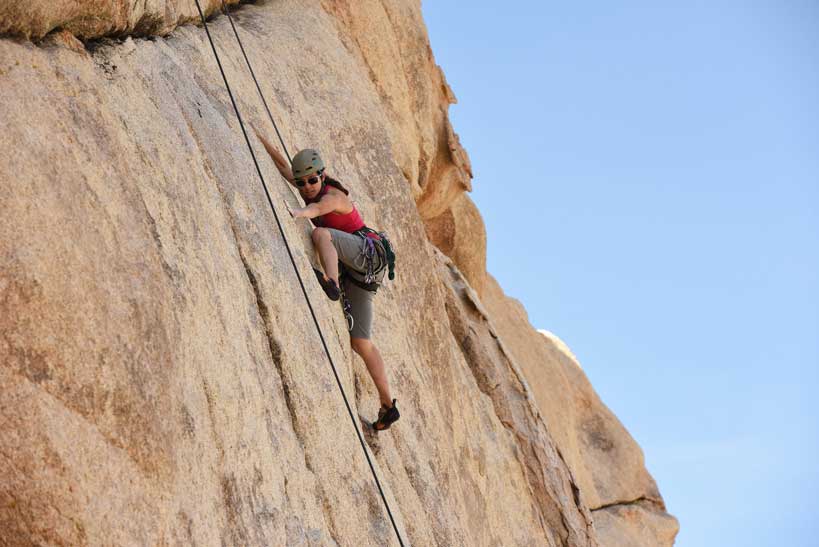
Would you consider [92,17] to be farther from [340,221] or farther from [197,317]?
[340,221]

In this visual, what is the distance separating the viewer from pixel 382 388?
868 centimetres

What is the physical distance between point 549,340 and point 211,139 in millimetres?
17300

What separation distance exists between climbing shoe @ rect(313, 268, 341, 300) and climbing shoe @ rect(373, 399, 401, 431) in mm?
1181

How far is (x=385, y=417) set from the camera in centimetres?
858

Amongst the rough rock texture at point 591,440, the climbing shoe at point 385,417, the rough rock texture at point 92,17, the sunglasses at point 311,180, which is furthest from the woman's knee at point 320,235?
the rough rock texture at point 591,440

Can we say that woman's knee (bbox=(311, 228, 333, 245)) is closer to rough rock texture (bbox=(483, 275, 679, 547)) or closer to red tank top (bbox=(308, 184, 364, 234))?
red tank top (bbox=(308, 184, 364, 234))

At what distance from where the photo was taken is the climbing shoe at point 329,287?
314 inches

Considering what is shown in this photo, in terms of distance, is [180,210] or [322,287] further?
[322,287]

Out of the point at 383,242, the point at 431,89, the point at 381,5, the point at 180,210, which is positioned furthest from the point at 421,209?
A: the point at 180,210

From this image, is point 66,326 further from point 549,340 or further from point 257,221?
point 549,340

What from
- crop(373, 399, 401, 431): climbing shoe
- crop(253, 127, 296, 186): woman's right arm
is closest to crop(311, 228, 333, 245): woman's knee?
crop(253, 127, 296, 186): woman's right arm

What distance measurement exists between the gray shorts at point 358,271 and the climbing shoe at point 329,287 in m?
0.45

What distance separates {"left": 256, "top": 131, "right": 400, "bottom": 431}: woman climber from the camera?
843 cm

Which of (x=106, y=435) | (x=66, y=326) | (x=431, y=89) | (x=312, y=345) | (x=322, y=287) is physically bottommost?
(x=106, y=435)
